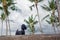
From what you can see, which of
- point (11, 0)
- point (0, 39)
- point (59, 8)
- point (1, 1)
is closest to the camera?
point (59, 8)

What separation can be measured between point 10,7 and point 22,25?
6370 millimetres

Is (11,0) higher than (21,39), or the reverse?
(11,0)

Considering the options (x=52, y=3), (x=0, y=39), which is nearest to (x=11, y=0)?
(x=52, y=3)

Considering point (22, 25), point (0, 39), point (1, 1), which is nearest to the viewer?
point (0, 39)

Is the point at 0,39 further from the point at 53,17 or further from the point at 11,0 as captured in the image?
the point at 53,17

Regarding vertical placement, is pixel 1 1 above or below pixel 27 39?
above

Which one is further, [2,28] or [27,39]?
[2,28]

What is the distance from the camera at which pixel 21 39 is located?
1061 centimetres

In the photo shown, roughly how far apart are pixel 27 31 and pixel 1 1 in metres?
8.70

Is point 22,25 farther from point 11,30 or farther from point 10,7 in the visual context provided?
point 10,7

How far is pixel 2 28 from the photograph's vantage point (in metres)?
27.3

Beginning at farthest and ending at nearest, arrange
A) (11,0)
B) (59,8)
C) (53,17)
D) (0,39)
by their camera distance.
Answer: (53,17)
(11,0)
(0,39)
(59,8)

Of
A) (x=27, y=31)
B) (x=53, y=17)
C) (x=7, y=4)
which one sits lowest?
(x=27, y=31)

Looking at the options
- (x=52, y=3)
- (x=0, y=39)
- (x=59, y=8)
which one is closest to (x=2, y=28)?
(x=52, y=3)
